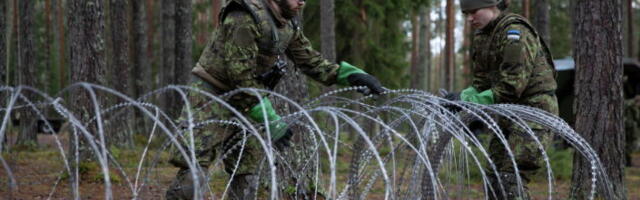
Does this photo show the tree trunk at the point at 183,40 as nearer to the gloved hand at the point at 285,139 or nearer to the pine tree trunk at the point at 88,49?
the pine tree trunk at the point at 88,49

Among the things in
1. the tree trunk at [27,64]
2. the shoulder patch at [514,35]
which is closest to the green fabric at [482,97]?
the shoulder patch at [514,35]

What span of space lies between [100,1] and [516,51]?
4.85 m

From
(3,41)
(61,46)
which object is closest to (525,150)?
(3,41)

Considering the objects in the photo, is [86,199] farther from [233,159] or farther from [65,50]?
[65,50]

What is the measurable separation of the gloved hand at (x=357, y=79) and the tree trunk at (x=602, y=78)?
6.48ft

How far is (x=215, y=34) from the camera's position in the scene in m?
3.70

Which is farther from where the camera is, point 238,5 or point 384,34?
point 384,34

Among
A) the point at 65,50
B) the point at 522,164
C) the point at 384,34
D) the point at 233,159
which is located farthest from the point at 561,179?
the point at 65,50

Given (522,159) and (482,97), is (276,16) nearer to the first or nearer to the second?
(482,97)

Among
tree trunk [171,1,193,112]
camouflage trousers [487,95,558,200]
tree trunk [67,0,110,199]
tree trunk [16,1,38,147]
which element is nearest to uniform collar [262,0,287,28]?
camouflage trousers [487,95,558,200]

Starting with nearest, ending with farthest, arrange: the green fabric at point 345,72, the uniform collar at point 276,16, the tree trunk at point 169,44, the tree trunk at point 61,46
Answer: the uniform collar at point 276,16 < the green fabric at point 345,72 < the tree trunk at point 169,44 < the tree trunk at point 61,46

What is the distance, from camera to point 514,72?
373 centimetres

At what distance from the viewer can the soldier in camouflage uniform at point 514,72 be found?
3.74 metres

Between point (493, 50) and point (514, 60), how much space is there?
0.23m
